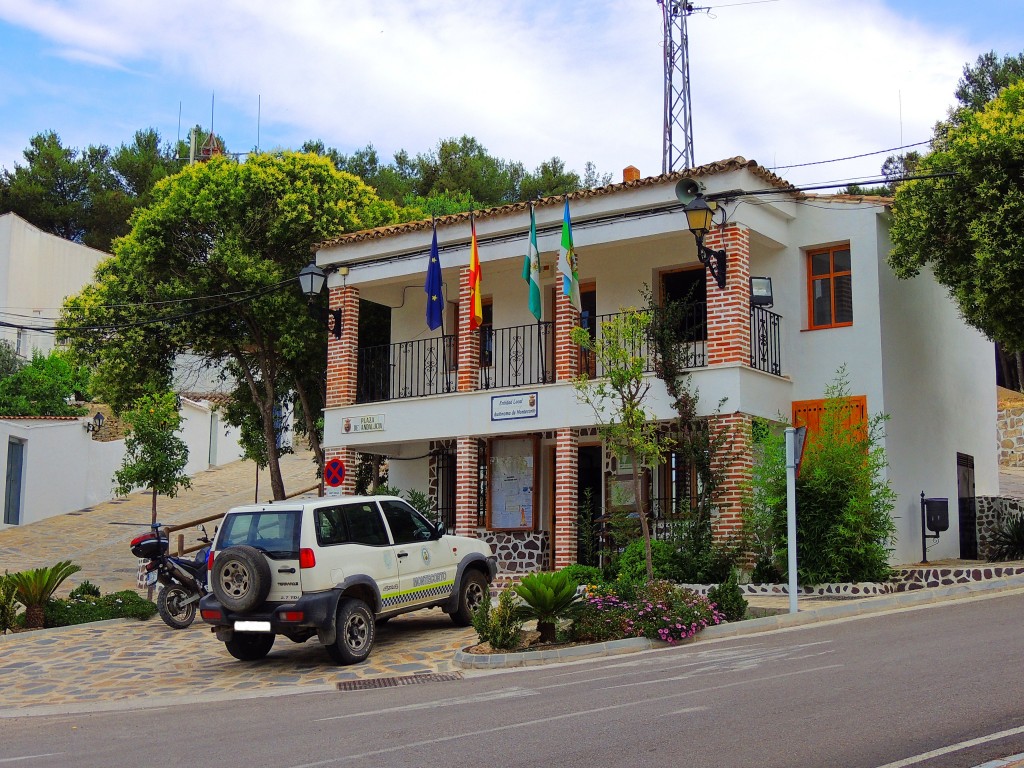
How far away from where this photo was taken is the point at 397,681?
1220 centimetres

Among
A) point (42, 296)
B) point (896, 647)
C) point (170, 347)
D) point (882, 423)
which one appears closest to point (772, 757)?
point (896, 647)

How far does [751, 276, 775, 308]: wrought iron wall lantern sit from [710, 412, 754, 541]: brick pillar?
1.98m

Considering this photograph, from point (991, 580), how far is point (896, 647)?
19.4 feet

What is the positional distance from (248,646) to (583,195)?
976cm

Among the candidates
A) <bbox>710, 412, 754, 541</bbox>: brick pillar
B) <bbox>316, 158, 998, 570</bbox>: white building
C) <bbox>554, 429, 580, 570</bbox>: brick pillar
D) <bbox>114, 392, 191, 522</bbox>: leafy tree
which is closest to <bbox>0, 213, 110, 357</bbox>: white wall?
<bbox>114, 392, 191, 522</bbox>: leafy tree

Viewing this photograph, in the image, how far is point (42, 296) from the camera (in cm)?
4634

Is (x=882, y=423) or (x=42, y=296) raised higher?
(x=42, y=296)

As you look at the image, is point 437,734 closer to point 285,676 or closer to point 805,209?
point 285,676

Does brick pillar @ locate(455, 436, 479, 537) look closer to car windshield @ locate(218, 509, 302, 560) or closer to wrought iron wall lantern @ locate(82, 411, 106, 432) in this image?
car windshield @ locate(218, 509, 302, 560)

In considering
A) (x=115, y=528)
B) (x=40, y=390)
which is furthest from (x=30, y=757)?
(x=40, y=390)

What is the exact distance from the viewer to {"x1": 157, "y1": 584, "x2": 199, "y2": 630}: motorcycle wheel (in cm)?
1673

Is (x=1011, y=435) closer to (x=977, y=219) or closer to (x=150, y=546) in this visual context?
(x=977, y=219)

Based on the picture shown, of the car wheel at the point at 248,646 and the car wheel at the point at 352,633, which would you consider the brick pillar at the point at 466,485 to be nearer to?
the car wheel at the point at 248,646

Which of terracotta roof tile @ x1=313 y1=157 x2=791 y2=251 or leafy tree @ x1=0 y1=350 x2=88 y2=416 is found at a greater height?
terracotta roof tile @ x1=313 y1=157 x2=791 y2=251
